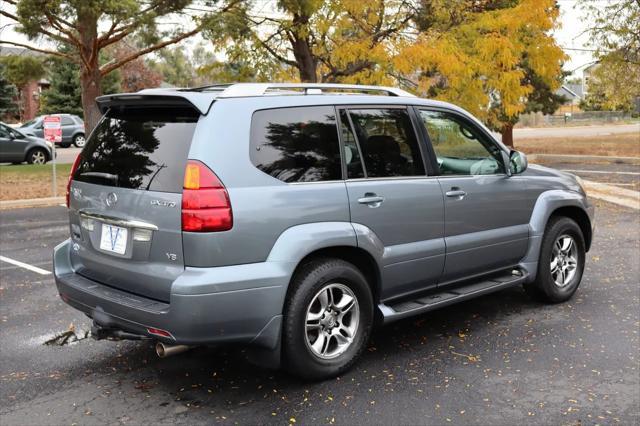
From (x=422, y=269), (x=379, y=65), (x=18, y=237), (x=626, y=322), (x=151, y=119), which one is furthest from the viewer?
(x=379, y=65)

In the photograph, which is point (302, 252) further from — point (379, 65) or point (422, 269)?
point (379, 65)

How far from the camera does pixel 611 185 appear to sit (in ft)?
50.0

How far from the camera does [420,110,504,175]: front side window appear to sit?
194 inches

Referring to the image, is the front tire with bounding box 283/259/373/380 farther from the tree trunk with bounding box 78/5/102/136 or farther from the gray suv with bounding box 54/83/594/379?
the tree trunk with bounding box 78/5/102/136

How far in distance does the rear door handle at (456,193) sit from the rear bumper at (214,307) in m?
1.55

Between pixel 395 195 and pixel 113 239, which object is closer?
pixel 113 239

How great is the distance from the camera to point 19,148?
22.0m

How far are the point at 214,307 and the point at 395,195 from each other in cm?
151

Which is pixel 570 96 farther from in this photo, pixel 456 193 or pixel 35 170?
pixel 456 193

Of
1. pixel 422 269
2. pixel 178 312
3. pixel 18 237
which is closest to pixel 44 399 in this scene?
pixel 178 312

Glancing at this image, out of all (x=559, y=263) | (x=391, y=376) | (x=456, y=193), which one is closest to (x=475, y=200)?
(x=456, y=193)

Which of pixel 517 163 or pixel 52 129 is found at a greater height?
pixel 517 163

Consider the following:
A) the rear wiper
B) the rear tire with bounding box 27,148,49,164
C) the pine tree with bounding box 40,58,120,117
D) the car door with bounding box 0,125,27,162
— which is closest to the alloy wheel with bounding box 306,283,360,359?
the rear wiper

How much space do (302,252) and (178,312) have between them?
787mm
